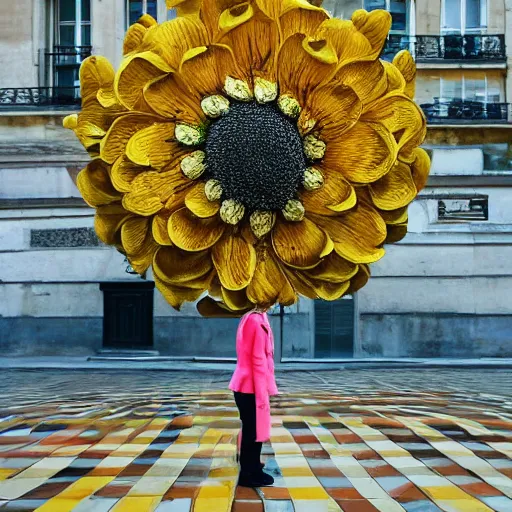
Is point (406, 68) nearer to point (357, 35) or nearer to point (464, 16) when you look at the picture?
point (357, 35)

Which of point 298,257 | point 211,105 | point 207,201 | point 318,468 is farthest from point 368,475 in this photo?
point 211,105

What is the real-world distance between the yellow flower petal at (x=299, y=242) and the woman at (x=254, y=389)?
1.02ft

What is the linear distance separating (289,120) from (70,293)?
14.1 m

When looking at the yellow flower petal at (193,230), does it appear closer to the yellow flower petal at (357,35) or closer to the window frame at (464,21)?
the yellow flower petal at (357,35)

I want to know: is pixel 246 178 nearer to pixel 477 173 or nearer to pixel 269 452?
pixel 269 452

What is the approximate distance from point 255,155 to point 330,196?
1.36ft

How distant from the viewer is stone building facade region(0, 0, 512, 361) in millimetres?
16984

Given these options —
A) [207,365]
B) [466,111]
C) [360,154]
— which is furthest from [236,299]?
[466,111]

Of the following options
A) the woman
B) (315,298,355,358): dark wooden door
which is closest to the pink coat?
the woman

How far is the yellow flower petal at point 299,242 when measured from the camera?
4.07 metres

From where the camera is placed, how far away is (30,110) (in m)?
17.8

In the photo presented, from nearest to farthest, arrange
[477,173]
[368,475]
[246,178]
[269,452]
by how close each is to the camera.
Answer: [246,178] → [368,475] → [269,452] → [477,173]

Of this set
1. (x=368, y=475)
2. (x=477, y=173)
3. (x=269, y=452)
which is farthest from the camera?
(x=477, y=173)

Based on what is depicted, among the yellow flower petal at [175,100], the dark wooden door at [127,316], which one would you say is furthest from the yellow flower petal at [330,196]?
the dark wooden door at [127,316]
